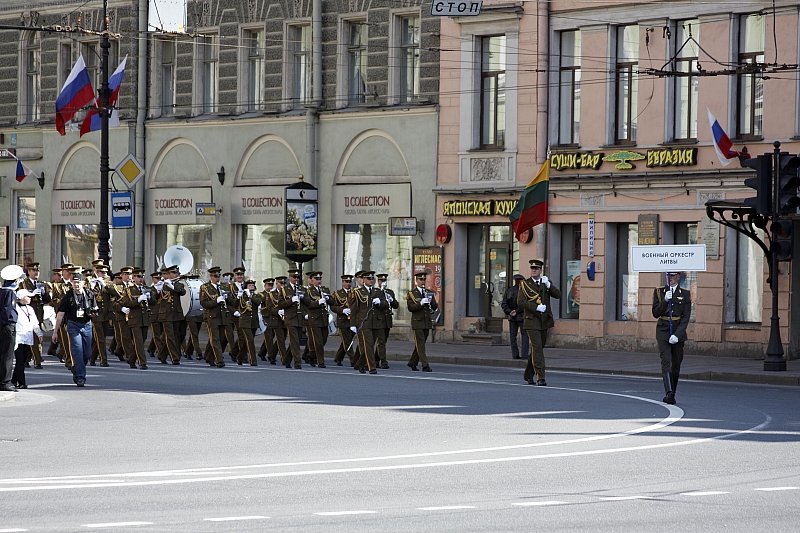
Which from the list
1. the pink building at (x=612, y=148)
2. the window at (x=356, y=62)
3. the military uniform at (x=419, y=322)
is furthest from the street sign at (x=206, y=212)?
the military uniform at (x=419, y=322)

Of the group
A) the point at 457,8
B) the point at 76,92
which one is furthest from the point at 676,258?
the point at 76,92

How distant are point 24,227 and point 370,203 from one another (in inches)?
516

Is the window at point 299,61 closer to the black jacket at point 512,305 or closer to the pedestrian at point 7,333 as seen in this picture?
the black jacket at point 512,305

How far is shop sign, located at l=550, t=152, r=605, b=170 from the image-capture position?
3002 cm

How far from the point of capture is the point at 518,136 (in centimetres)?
3144

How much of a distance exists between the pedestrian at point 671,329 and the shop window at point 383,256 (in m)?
15.4

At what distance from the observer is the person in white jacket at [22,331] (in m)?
18.7

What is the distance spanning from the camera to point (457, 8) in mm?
29234

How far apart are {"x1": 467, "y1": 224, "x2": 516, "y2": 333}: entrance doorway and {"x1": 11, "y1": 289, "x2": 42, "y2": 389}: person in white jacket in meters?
14.4

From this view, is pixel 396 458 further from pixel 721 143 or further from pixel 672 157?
pixel 672 157

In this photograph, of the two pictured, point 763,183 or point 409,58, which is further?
point 409,58

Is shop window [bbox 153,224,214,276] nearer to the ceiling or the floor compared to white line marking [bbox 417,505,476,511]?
nearer to the ceiling

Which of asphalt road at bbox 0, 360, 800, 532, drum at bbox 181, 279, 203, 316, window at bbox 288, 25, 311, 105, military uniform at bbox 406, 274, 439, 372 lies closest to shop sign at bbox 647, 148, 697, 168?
military uniform at bbox 406, 274, 439, 372

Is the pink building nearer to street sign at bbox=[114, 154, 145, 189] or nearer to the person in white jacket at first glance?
street sign at bbox=[114, 154, 145, 189]
